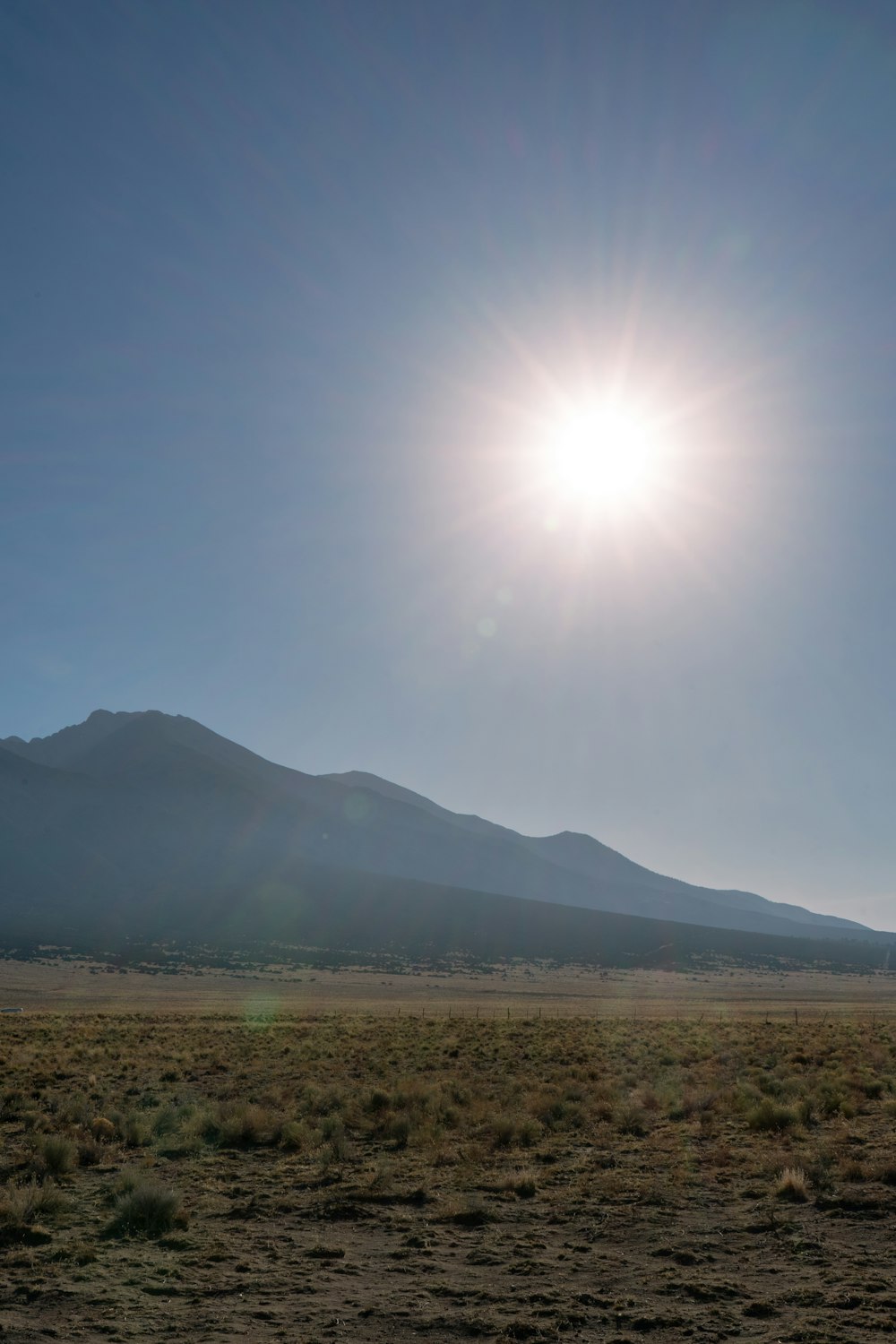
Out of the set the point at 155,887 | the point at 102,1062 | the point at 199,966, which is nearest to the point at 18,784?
the point at 155,887

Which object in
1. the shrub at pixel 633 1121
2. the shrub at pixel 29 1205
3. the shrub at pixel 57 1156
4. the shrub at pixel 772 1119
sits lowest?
the shrub at pixel 57 1156

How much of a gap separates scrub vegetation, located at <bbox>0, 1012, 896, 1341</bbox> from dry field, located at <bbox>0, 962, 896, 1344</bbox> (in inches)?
1.8

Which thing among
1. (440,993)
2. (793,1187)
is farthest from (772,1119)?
(440,993)

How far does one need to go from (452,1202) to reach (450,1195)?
67 centimetres

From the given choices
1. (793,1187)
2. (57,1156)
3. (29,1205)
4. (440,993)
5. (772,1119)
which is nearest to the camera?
(29,1205)

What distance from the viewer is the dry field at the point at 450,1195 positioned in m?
8.23

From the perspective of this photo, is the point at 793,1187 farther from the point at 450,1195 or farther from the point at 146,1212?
the point at 146,1212

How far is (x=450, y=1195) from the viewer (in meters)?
12.3

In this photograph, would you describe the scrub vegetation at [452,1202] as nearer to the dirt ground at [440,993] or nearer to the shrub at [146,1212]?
the shrub at [146,1212]

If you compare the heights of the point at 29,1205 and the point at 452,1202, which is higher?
the point at 452,1202

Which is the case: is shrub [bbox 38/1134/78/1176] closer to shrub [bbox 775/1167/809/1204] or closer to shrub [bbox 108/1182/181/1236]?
shrub [bbox 108/1182/181/1236]

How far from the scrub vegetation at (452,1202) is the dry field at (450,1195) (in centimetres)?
5

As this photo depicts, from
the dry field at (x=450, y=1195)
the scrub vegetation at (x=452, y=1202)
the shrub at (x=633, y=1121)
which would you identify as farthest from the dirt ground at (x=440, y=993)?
the shrub at (x=633, y=1121)

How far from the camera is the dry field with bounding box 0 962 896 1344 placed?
27.0 feet
